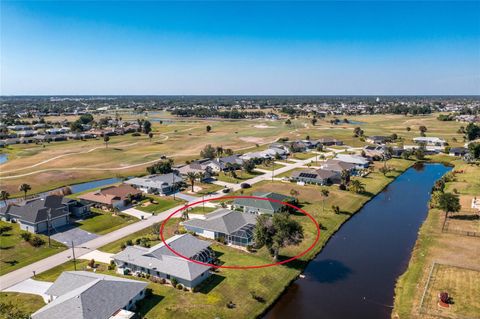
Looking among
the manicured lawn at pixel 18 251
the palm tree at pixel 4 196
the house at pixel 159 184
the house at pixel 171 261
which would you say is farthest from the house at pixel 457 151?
the palm tree at pixel 4 196

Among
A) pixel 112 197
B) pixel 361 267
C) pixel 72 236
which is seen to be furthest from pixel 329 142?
pixel 72 236

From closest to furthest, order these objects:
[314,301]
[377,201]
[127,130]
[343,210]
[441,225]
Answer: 1. [314,301]
2. [441,225]
3. [343,210]
4. [377,201]
5. [127,130]

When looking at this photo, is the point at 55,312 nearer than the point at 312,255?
Yes

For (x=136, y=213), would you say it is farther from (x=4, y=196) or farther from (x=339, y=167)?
(x=339, y=167)

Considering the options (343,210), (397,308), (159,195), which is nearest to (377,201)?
(343,210)

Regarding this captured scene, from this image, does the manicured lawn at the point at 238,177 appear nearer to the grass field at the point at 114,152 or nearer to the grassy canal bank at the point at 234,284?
the grass field at the point at 114,152

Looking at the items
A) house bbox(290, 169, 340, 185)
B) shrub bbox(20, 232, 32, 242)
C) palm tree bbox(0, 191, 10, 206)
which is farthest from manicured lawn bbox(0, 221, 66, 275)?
house bbox(290, 169, 340, 185)

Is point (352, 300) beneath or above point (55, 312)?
beneath

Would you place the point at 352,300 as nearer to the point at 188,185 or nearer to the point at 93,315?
the point at 93,315
